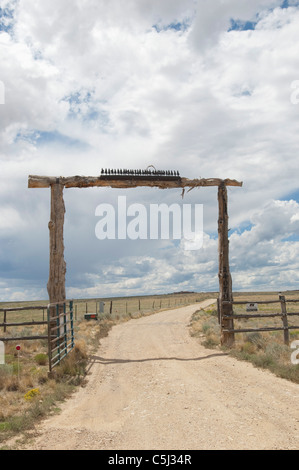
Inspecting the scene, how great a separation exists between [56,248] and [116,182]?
328cm

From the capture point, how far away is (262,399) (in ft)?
24.3

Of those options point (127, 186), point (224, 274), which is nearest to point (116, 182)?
point (127, 186)

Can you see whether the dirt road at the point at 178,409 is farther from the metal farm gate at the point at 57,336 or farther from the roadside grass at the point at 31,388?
the metal farm gate at the point at 57,336

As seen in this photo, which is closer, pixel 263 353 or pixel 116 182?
pixel 263 353

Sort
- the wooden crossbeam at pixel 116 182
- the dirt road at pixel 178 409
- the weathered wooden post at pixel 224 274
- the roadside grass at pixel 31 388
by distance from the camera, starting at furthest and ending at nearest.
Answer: the weathered wooden post at pixel 224 274, the wooden crossbeam at pixel 116 182, the roadside grass at pixel 31 388, the dirt road at pixel 178 409

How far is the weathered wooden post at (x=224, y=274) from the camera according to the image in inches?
547

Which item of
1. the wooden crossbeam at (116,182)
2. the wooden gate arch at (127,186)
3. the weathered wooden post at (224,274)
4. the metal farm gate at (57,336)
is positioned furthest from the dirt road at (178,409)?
the wooden crossbeam at (116,182)

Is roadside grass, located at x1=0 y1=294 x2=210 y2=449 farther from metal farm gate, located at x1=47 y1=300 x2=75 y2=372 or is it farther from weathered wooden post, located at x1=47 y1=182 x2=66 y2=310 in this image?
weathered wooden post, located at x1=47 y1=182 x2=66 y2=310

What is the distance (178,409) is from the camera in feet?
22.3

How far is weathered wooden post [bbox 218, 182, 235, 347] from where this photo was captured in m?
13.9

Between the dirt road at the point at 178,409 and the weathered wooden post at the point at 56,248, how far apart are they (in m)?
2.92

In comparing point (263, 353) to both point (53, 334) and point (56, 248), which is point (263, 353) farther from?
point (56, 248)

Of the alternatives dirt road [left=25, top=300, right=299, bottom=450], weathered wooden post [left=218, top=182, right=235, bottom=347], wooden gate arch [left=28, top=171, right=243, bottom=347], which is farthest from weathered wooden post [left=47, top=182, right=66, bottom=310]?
weathered wooden post [left=218, top=182, right=235, bottom=347]
